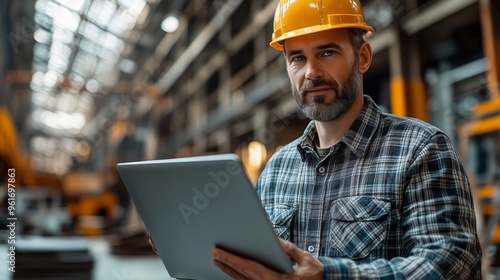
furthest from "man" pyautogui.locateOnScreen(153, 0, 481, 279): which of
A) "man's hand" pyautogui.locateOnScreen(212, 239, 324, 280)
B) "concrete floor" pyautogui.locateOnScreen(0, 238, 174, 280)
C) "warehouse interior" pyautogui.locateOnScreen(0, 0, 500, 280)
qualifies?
"concrete floor" pyautogui.locateOnScreen(0, 238, 174, 280)

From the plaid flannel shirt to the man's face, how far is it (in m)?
0.11

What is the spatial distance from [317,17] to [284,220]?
2.26 feet

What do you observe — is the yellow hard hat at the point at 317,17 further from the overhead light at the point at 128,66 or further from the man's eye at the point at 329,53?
the overhead light at the point at 128,66

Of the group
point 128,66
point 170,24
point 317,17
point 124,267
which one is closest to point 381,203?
point 317,17

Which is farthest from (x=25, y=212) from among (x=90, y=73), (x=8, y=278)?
(x=90, y=73)

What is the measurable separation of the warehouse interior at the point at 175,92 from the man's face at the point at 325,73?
0.35m

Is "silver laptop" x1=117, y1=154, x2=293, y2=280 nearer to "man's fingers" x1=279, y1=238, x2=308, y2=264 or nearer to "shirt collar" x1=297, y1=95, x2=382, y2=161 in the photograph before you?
"man's fingers" x1=279, y1=238, x2=308, y2=264

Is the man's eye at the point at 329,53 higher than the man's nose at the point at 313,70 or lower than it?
higher

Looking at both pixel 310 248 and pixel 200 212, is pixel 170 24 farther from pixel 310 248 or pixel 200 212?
pixel 200 212

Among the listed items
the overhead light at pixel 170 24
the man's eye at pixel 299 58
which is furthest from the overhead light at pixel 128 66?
the man's eye at pixel 299 58

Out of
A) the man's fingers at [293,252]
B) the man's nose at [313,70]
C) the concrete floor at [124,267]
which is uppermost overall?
the man's nose at [313,70]

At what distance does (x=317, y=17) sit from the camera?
1.54 metres

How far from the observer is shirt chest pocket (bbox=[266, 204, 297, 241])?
5.28 ft

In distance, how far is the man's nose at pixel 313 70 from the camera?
1.52 m
